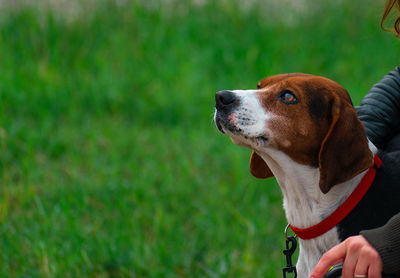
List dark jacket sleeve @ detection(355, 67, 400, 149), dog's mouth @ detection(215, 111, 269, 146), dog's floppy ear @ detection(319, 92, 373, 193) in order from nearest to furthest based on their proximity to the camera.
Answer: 1. dog's floppy ear @ detection(319, 92, 373, 193)
2. dog's mouth @ detection(215, 111, 269, 146)
3. dark jacket sleeve @ detection(355, 67, 400, 149)

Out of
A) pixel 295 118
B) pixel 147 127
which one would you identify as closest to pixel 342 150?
pixel 295 118

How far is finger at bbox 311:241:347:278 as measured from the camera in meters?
2.01

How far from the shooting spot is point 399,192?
230cm

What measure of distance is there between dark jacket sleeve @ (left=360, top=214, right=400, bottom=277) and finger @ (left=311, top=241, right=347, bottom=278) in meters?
0.09

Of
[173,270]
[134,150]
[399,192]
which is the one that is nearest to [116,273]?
[173,270]

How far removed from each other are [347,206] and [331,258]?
15.2 inches

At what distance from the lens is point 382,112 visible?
2.63m

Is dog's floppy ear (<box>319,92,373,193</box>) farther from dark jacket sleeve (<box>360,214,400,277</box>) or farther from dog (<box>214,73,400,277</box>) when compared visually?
dark jacket sleeve (<box>360,214,400,277</box>)

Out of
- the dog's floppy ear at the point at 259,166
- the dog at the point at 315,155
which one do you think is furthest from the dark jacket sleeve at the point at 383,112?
the dog's floppy ear at the point at 259,166

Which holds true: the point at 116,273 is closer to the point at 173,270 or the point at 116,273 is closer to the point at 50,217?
the point at 173,270

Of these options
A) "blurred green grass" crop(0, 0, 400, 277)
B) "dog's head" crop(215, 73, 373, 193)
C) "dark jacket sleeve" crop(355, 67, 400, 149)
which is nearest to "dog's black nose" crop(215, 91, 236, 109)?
"dog's head" crop(215, 73, 373, 193)

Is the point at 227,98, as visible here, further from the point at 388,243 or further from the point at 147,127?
the point at 147,127

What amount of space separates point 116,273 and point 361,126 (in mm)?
1851

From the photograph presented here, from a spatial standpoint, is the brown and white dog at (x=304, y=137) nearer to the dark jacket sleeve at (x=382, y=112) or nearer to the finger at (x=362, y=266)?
the dark jacket sleeve at (x=382, y=112)
